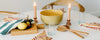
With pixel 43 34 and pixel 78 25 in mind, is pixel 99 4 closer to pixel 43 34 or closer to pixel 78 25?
pixel 78 25

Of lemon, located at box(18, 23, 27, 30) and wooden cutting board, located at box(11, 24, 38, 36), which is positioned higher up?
lemon, located at box(18, 23, 27, 30)

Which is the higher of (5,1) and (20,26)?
(5,1)

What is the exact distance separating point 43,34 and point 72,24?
0.34 metres

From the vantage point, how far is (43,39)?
0.91m

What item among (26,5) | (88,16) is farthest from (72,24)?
(26,5)

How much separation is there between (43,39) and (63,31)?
22 cm

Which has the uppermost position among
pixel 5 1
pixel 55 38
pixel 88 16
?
pixel 5 1

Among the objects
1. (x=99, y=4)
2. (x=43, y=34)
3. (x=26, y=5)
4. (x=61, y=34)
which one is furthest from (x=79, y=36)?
(x=99, y=4)

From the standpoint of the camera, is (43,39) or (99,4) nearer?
(43,39)

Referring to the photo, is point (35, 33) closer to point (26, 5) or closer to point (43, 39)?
point (43, 39)

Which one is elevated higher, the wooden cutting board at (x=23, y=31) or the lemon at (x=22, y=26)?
the lemon at (x=22, y=26)

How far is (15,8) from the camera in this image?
7.41 ft

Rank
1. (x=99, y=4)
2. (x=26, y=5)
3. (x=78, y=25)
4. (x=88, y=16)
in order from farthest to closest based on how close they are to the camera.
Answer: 1. (x=99, y=4)
2. (x=26, y=5)
3. (x=88, y=16)
4. (x=78, y=25)

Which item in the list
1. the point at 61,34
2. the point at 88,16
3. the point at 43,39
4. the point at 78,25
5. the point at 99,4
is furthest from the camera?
the point at 99,4
